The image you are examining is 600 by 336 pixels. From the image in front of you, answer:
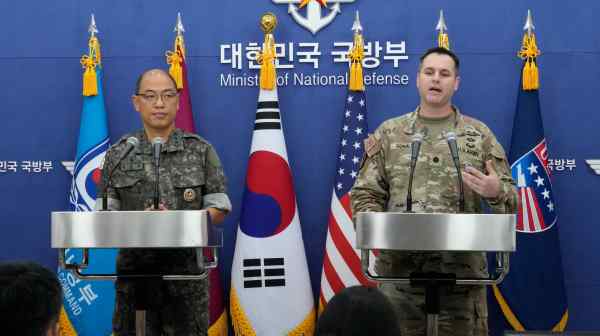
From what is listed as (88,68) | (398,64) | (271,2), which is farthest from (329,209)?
(88,68)

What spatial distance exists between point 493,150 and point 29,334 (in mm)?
1779

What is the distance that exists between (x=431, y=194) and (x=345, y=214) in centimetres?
150

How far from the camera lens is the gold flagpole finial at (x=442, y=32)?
4.39 metres

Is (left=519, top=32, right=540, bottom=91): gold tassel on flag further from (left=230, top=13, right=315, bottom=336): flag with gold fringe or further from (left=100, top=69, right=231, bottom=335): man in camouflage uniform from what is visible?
(left=100, top=69, right=231, bottom=335): man in camouflage uniform

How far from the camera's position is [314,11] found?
15.0ft

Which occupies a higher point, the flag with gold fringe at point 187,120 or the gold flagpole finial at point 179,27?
the gold flagpole finial at point 179,27

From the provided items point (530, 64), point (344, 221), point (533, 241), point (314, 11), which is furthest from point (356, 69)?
point (533, 241)

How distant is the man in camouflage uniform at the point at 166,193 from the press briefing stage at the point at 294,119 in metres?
1.27

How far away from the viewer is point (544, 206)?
4.30m

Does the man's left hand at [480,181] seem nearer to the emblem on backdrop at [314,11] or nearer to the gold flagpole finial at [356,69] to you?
the gold flagpole finial at [356,69]

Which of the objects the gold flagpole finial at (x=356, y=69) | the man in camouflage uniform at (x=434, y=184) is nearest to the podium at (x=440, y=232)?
the man in camouflage uniform at (x=434, y=184)

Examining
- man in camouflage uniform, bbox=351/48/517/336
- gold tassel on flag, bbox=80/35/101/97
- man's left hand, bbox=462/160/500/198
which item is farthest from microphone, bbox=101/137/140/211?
gold tassel on flag, bbox=80/35/101/97

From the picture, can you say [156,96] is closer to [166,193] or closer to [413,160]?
[166,193]

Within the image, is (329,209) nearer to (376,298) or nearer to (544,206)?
(544,206)
